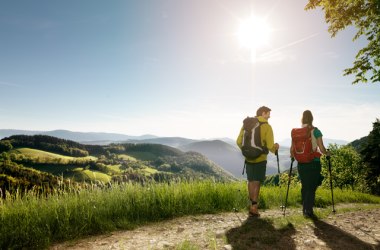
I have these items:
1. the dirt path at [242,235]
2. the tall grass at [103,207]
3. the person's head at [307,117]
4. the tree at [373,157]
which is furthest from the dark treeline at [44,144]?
the person's head at [307,117]

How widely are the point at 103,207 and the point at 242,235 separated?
11.5 feet

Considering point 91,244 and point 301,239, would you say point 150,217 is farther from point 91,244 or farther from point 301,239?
point 301,239

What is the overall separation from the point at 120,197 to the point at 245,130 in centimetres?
387

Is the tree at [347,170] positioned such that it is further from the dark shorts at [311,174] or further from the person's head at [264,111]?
the person's head at [264,111]

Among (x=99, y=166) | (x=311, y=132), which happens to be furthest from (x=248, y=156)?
(x=99, y=166)

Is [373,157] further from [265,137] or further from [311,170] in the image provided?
[265,137]

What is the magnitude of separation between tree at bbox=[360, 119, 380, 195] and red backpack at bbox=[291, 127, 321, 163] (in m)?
34.2

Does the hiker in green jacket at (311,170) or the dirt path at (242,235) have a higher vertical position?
the hiker in green jacket at (311,170)

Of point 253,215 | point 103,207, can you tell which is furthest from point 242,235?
point 103,207

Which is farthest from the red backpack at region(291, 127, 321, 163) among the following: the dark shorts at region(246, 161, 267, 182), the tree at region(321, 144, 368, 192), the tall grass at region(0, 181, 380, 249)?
the tree at region(321, 144, 368, 192)

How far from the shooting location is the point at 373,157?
35781mm

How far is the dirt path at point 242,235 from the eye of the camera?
5.29 meters

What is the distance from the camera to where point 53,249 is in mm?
5410

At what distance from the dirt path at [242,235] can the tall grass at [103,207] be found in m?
0.43
